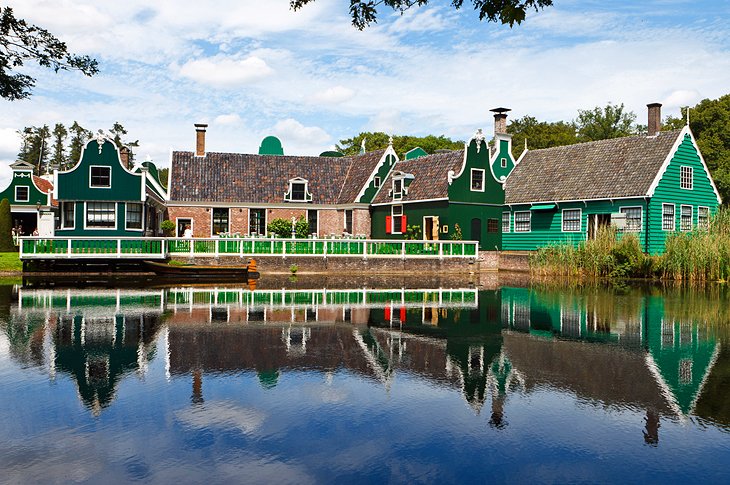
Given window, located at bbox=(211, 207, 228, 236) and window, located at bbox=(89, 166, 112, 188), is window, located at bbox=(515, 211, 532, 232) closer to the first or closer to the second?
window, located at bbox=(211, 207, 228, 236)

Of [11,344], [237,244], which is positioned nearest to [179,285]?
[237,244]

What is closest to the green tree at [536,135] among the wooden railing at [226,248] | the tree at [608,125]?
the tree at [608,125]

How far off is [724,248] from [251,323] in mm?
23635

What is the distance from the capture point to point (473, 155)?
3916cm

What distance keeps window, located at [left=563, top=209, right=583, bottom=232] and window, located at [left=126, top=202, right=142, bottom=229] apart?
25084 mm

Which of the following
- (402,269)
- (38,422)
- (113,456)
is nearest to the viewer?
(113,456)

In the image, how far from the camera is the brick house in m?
41.7

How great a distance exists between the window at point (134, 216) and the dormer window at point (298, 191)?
10.4 m

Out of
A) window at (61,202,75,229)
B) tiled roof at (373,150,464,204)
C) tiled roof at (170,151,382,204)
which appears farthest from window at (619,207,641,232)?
window at (61,202,75,229)

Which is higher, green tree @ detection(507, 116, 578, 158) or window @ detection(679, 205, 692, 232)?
green tree @ detection(507, 116, 578, 158)

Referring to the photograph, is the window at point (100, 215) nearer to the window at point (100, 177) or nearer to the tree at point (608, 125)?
the window at point (100, 177)

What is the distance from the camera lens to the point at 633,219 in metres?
35.6

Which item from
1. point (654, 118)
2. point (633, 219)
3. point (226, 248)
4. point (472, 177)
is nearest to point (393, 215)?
point (472, 177)

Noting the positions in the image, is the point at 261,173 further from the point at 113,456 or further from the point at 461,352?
the point at 113,456
